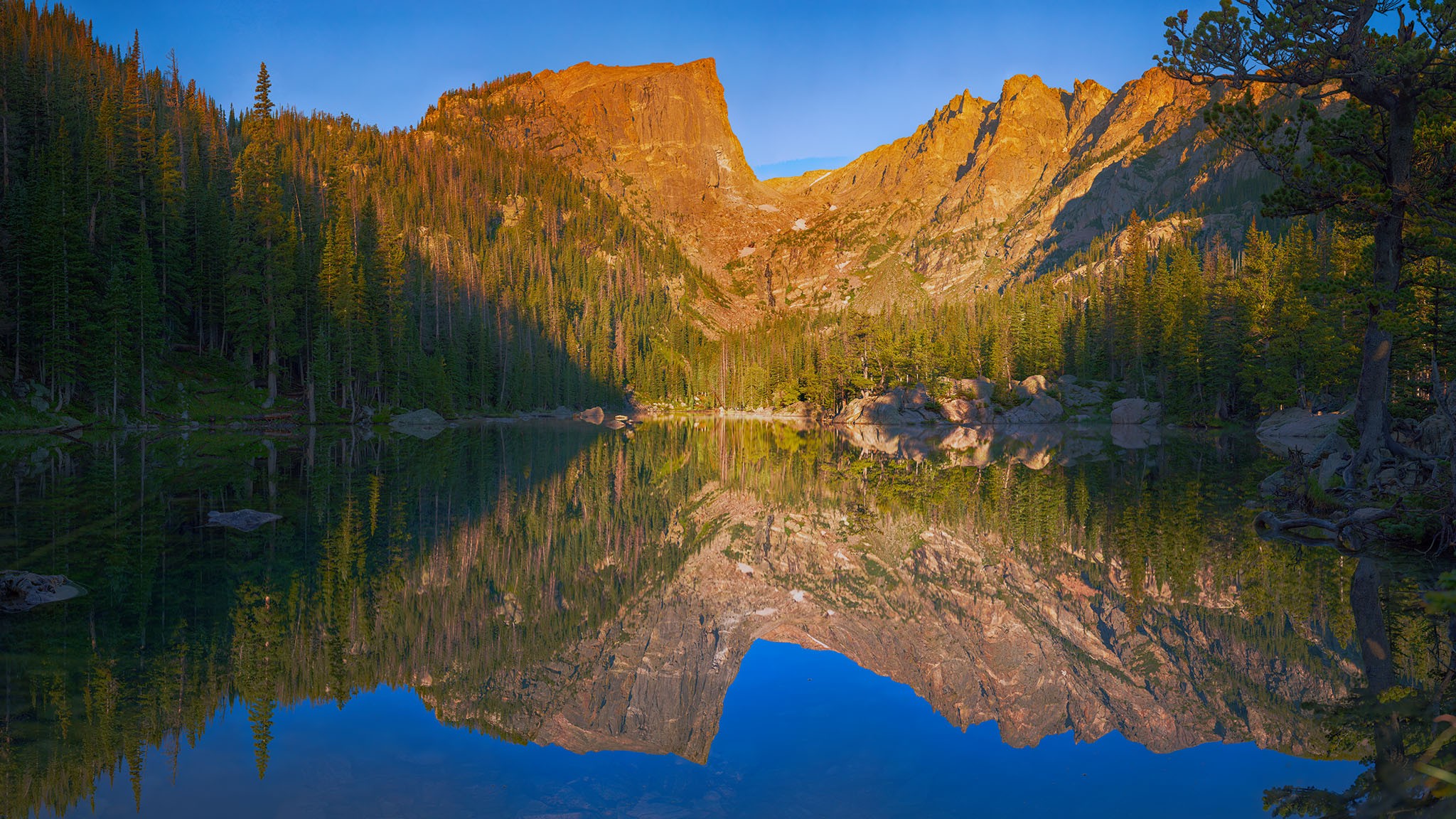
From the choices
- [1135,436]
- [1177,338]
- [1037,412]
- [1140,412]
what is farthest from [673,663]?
[1037,412]

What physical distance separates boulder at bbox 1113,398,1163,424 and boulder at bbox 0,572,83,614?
87750 mm

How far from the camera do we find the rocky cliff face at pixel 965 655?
319 inches

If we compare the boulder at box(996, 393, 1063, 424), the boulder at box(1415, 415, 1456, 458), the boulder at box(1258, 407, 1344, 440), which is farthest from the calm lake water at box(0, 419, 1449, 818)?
the boulder at box(996, 393, 1063, 424)

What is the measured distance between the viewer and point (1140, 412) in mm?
79875

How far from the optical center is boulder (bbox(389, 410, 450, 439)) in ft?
208

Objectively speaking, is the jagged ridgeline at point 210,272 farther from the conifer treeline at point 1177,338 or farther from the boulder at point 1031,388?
the boulder at point 1031,388

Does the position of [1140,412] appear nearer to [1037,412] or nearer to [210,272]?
[1037,412]

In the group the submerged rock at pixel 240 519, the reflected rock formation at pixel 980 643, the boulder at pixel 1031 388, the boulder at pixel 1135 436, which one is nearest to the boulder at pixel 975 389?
the boulder at pixel 1031 388

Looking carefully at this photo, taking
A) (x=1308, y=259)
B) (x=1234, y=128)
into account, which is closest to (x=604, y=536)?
(x=1234, y=128)

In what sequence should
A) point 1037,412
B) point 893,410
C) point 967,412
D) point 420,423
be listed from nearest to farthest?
point 420,423, point 1037,412, point 967,412, point 893,410

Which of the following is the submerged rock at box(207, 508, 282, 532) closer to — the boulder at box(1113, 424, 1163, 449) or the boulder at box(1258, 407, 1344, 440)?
the boulder at box(1113, 424, 1163, 449)

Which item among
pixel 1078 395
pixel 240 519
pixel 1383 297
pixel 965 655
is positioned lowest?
pixel 965 655

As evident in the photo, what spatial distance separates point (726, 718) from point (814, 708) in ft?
3.66

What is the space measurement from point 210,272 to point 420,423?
20647 millimetres
